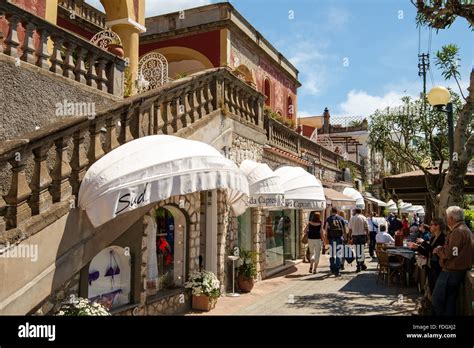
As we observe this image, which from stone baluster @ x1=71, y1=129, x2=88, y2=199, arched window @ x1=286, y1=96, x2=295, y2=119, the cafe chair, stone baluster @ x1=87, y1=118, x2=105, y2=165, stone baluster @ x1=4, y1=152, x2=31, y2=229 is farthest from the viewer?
arched window @ x1=286, y1=96, x2=295, y2=119

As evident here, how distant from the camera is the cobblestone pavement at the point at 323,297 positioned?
8.18m

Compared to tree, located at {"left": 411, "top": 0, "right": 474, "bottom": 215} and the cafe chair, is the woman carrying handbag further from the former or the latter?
tree, located at {"left": 411, "top": 0, "right": 474, "bottom": 215}

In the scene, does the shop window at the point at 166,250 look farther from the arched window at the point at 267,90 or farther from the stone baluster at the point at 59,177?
the arched window at the point at 267,90

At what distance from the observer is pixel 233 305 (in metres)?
8.87

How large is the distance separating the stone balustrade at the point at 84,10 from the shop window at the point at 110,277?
1046 centimetres

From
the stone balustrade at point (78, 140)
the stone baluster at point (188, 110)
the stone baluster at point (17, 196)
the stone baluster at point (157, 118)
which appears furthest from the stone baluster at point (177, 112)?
the stone baluster at point (17, 196)

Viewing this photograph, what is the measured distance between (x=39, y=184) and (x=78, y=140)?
0.84 meters

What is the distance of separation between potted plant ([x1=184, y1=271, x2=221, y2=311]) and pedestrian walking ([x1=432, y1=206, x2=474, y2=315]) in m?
4.02

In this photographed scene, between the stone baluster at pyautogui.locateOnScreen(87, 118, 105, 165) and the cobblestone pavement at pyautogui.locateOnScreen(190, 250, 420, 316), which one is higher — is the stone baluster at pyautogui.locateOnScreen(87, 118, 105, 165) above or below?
above

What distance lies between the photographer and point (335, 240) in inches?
501

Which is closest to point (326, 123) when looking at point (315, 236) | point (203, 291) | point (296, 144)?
point (296, 144)

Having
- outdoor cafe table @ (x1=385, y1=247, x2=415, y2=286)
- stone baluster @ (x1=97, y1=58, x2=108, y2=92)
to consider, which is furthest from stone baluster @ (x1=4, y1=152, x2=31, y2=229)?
outdoor cafe table @ (x1=385, y1=247, x2=415, y2=286)

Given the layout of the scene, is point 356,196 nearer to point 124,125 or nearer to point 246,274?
point 246,274

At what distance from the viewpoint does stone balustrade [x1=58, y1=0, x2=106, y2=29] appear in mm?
14367
